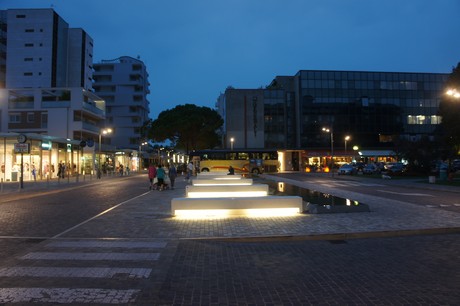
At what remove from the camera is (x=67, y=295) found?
5262mm

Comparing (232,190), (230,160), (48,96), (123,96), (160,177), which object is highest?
(123,96)

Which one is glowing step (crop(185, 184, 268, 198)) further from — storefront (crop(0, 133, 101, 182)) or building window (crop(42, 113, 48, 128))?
building window (crop(42, 113, 48, 128))

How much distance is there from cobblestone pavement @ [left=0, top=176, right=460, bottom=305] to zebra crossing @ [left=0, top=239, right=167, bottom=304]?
0.02m

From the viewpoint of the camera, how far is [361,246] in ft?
28.4

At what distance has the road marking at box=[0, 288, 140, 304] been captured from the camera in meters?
5.06

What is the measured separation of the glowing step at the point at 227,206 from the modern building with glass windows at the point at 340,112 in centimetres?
6207

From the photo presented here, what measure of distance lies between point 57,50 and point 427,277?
83.7 metres

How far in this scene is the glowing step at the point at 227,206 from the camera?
12.5m

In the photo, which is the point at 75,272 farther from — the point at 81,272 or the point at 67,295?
the point at 67,295

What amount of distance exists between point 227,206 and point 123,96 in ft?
276

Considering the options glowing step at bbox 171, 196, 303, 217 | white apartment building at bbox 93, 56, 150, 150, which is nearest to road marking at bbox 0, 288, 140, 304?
glowing step at bbox 171, 196, 303, 217

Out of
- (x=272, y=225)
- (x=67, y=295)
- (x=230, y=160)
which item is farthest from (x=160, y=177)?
(x=230, y=160)

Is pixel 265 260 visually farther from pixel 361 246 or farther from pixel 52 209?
pixel 52 209

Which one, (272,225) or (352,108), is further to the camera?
(352,108)
